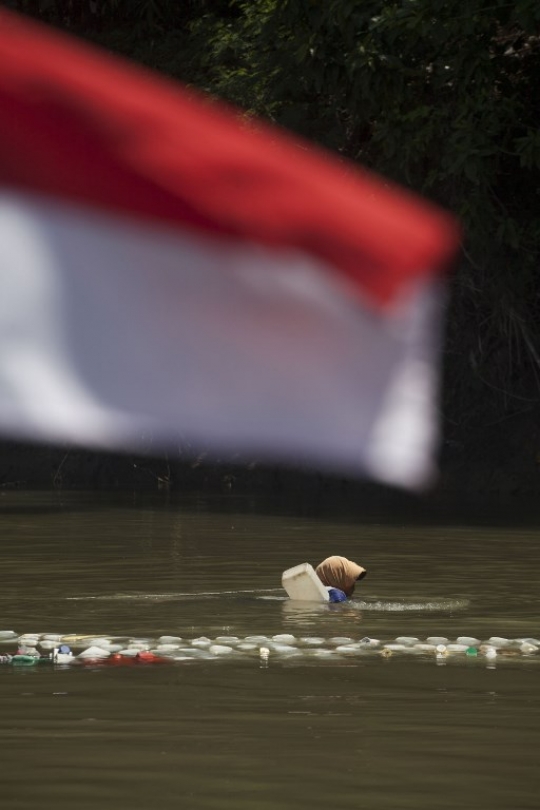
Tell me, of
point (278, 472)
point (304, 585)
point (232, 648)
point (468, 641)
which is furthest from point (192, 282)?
point (278, 472)

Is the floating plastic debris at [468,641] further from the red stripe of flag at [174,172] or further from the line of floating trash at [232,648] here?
the red stripe of flag at [174,172]

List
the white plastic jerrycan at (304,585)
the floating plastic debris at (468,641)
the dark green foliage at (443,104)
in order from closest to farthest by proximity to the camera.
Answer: the floating plastic debris at (468,641)
the white plastic jerrycan at (304,585)
the dark green foliage at (443,104)

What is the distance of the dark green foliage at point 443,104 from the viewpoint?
90.4 feet

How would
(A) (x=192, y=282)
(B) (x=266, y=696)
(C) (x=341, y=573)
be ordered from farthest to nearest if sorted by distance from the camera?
(C) (x=341, y=573) → (B) (x=266, y=696) → (A) (x=192, y=282)

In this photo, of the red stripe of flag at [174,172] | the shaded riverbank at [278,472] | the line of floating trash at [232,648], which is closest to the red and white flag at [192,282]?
the red stripe of flag at [174,172]

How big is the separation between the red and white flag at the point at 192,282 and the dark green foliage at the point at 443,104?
2032cm

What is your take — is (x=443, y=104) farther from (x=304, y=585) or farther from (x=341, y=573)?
(x=304, y=585)

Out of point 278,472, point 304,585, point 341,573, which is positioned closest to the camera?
point 304,585

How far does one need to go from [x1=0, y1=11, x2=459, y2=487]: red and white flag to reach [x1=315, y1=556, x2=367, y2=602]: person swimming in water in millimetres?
12573

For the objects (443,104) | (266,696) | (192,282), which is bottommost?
(266,696)

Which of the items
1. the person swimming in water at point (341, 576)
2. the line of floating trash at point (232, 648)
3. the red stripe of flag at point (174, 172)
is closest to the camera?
the red stripe of flag at point (174, 172)

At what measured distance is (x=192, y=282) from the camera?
12.3ft

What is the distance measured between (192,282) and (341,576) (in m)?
12.9

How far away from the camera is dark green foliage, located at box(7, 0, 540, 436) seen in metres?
27.6
